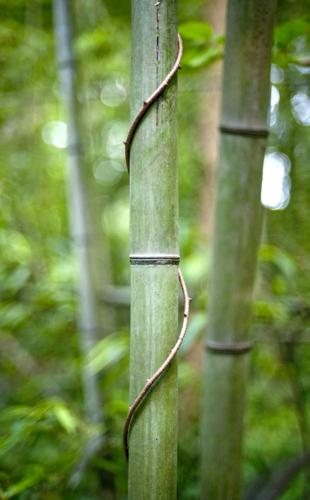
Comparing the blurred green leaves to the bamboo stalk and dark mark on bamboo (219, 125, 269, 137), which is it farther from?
the bamboo stalk

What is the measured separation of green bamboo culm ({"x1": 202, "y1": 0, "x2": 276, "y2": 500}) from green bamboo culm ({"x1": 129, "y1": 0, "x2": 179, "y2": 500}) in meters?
0.27

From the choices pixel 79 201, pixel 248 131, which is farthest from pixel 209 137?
pixel 248 131

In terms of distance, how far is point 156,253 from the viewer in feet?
2.02

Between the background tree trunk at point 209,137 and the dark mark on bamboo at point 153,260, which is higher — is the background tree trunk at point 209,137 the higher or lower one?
the higher one

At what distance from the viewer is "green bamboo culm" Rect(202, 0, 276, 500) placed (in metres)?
0.83

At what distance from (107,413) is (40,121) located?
1.19 metres

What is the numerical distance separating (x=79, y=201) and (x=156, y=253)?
3.01 ft

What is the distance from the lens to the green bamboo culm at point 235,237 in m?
0.83

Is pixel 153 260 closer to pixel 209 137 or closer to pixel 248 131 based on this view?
pixel 248 131

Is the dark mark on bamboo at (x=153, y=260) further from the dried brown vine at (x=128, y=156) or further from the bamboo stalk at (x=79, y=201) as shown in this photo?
the bamboo stalk at (x=79, y=201)

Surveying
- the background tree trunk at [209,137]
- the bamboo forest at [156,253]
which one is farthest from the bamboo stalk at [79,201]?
the background tree trunk at [209,137]

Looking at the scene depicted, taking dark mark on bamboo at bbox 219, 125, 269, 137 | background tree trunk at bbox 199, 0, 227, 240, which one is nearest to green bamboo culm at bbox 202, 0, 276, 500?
dark mark on bamboo at bbox 219, 125, 269, 137

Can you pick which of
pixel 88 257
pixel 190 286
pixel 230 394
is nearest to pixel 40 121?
pixel 88 257

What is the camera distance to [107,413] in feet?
4.27
